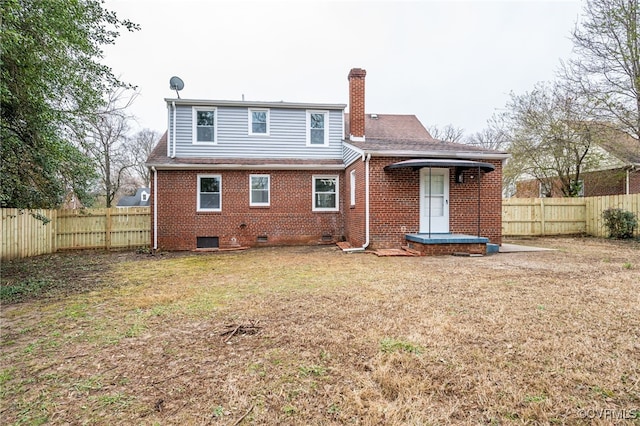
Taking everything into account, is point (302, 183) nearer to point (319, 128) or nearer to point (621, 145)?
point (319, 128)

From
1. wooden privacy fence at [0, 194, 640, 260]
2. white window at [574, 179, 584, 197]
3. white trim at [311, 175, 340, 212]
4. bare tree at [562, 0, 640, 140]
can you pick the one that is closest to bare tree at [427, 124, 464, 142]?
white window at [574, 179, 584, 197]

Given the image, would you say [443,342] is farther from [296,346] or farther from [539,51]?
[539,51]

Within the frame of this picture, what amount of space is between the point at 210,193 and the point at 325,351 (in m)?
9.36

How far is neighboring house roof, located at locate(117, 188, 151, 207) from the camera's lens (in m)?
30.1

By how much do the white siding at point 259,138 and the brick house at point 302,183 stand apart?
0.12 feet

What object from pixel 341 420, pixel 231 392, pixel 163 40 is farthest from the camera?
pixel 163 40

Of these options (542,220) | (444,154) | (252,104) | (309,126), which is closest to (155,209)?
(252,104)

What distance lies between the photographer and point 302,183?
36.8 feet

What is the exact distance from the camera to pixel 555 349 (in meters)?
2.72

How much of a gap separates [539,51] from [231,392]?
20.9 metres

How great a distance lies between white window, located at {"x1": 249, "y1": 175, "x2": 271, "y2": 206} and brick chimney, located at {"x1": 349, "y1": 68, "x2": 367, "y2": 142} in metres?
3.75

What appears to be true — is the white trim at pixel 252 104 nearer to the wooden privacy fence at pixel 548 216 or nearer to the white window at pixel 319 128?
the white window at pixel 319 128

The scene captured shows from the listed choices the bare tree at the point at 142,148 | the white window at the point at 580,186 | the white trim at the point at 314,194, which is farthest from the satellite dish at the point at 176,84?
the white window at the point at 580,186

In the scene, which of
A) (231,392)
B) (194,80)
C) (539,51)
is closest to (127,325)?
(231,392)
